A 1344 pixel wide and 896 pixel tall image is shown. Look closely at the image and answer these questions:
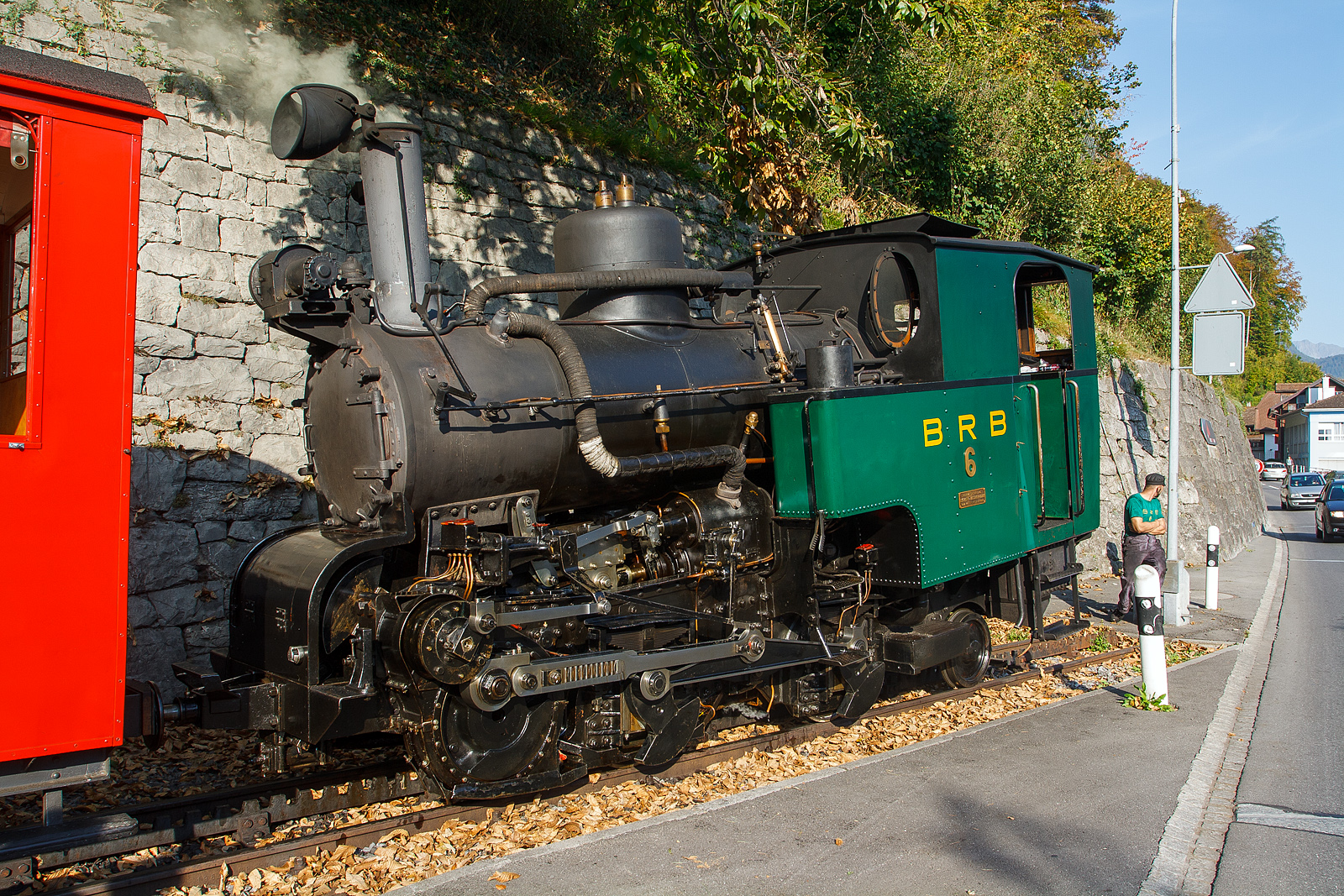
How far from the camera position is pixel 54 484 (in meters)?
2.97

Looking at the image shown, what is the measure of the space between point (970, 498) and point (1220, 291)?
19.9 feet

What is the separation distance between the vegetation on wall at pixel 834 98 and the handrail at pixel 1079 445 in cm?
307

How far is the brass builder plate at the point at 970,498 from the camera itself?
5816 millimetres

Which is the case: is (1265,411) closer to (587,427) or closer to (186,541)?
(587,427)

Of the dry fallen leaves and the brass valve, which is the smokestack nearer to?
the brass valve

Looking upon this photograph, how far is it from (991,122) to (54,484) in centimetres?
1687

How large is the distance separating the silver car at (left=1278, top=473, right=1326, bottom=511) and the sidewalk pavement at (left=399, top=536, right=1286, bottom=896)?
34.2 m

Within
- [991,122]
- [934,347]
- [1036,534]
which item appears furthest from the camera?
[991,122]

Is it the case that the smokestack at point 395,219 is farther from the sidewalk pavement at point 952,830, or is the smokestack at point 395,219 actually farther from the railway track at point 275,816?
the sidewalk pavement at point 952,830

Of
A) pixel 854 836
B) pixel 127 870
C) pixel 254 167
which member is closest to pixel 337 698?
pixel 127 870

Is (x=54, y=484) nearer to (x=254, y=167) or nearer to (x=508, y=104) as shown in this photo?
(x=254, y=167)

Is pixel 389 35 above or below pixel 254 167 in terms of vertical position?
above

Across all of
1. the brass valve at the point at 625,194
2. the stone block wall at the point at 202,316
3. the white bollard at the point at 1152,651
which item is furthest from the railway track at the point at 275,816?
the brass valve at the point at 625,194

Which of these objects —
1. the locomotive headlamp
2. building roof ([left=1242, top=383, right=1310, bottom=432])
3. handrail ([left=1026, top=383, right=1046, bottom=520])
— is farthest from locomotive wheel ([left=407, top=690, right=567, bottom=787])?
building roof ([left=1242, top=383, right=1310, bottom=432])
